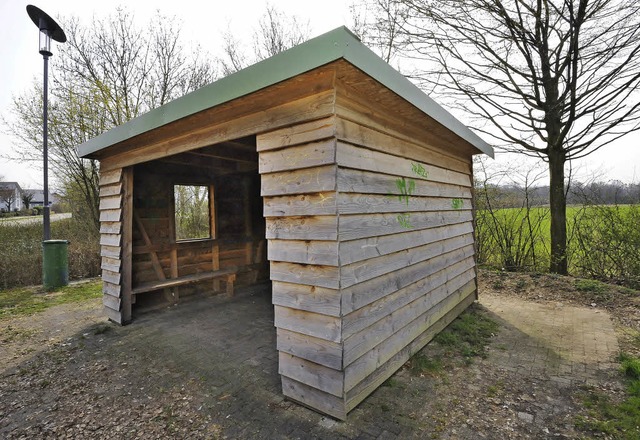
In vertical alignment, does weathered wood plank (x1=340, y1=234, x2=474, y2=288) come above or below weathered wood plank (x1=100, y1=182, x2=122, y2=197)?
below

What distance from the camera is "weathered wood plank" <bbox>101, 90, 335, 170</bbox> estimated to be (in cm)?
197

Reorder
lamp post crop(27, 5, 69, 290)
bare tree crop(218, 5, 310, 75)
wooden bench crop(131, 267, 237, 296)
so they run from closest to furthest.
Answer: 1. wooden bench crop(131, 267, 237, 296)
2. lamp post crop(27, 5, 69, 290)
3. bare tree crop(218, 5, 310, 75)

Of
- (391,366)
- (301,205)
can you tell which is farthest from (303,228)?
(391,366)

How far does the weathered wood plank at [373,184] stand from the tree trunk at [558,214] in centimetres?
390

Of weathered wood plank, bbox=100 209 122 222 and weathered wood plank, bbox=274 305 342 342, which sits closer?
weathered wood plank, bbox=274 305 342 342

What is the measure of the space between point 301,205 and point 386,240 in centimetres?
82

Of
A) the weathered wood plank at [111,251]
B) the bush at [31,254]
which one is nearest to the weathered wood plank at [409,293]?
the weathered wood plank at [111,251]

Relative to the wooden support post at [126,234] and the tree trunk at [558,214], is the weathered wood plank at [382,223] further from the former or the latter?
the tree trunk at [558,214]

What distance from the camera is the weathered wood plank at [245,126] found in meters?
1.97

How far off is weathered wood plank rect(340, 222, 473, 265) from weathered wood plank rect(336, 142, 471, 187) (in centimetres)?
53

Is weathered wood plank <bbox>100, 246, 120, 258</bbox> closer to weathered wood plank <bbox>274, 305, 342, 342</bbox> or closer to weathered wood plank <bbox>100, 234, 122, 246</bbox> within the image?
weathered wood plank <bbox>100, 234, 122, 246</bbox>

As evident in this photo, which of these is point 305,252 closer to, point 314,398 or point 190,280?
point 314,398

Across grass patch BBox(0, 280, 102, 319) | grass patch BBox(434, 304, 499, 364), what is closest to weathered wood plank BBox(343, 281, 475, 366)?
grass patch BBox(434, 304, 499, 364)

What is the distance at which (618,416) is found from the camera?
2066 mm
